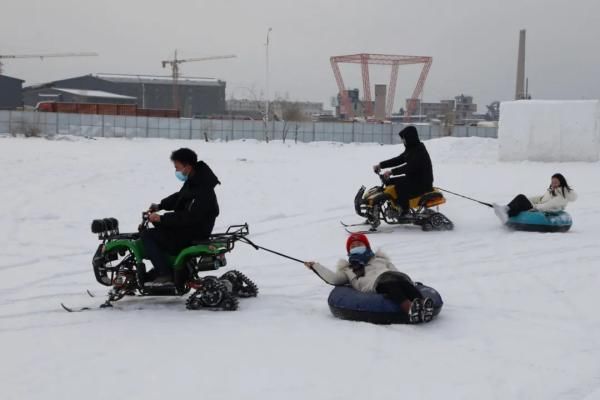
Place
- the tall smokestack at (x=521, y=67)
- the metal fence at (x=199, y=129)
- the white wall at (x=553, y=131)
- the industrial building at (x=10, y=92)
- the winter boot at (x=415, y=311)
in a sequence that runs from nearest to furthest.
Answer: the winter boot at (x=415, y=311) → the white wall at (x=553, y=131) → the metal fence at (x=199, y=129) → the tall smokestack at (x=521, y=67) → the industrial building at (x=10, y=92)

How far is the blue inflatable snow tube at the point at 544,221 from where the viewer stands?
13.2 metres

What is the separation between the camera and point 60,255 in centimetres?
1175

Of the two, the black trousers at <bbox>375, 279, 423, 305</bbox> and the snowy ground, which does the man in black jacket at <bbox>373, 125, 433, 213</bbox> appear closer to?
the snowy ground

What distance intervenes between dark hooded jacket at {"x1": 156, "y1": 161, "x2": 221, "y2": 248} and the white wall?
22066 mm

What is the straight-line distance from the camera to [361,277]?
25.2ft

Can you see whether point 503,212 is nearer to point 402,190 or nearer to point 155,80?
point 402,190

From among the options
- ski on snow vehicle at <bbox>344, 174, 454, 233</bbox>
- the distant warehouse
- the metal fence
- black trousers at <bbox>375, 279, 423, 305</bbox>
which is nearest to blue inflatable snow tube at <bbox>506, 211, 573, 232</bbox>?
ski on snow vehicle at <bbox>344, 174, 454, 233</bbox>

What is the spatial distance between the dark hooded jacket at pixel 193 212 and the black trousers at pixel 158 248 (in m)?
0.05

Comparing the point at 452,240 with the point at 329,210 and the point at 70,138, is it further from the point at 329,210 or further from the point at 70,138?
the point at 70,138

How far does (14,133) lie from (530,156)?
25.3 meters

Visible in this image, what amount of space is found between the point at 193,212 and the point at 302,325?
5.21 feet

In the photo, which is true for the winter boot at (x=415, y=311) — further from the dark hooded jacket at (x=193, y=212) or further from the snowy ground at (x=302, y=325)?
the dark hooded jacket at (x=193, y=212)

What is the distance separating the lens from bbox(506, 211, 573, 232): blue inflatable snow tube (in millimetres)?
13172

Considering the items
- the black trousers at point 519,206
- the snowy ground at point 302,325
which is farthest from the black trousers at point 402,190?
the black trousers at point 519,206
